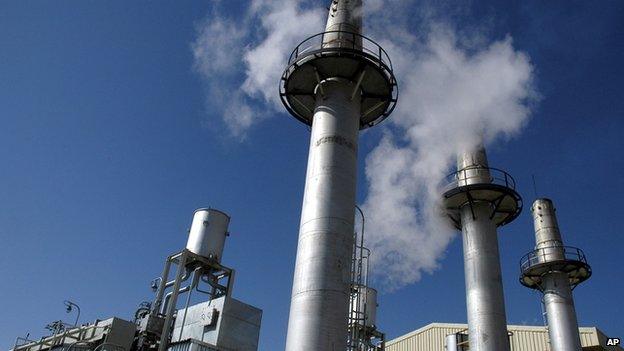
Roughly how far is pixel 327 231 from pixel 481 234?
14.2 meters

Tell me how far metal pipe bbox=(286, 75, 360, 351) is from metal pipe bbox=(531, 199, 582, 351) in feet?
70.6

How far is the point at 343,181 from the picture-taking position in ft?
60.4

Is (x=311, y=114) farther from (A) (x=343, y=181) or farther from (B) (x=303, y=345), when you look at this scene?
(B) (x=303, y=345)

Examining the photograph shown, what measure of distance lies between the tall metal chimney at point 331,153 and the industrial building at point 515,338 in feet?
61.3

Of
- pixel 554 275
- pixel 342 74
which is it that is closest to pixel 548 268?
pixel 554 275

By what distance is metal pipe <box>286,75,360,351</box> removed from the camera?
15922 millimetres

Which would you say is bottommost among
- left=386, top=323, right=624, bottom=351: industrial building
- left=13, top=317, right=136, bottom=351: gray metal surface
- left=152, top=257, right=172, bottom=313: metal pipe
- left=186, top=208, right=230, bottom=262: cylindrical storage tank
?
left=13, top=317, right=136, bottom=351: gray metal surface

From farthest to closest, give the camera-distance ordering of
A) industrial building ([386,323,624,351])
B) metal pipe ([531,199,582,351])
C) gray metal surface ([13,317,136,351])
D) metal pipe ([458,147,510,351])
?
industrial building ([386,323,624,351]) < metal pipe ([531,199,582,351]) < metal pipe ([458,147,510,351]) < gray metal surface ([13,317,136,351])

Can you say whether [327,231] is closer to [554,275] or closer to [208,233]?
[208,233]

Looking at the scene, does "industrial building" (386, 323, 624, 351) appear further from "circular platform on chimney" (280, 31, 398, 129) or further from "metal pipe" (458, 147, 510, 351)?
"circular platform on chimney" (280, 31, 398, 129)

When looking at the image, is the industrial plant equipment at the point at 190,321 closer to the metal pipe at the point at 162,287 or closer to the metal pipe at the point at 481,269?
the metal pipe at the point at 162,287

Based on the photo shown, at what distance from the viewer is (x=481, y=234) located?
28.4 metres

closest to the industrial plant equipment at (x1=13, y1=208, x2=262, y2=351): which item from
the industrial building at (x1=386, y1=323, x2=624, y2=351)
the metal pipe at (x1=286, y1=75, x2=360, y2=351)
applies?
the metal pipe at (x1=286, y1=75, x2=360, y2=351)

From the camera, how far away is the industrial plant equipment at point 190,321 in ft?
67.2
